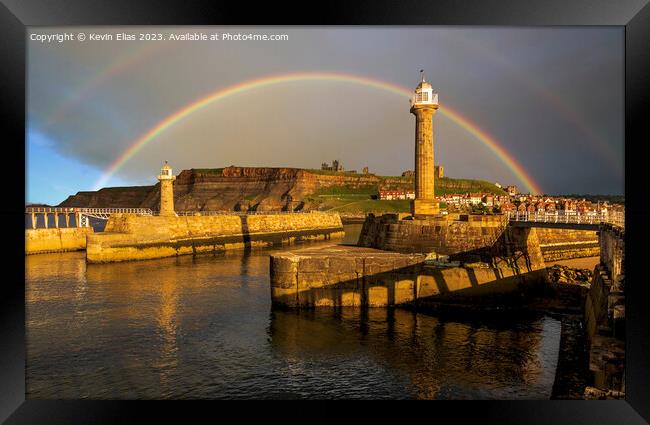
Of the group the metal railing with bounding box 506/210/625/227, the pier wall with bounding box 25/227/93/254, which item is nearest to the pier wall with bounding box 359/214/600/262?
the metal railing with bounding box 506/210/625/227

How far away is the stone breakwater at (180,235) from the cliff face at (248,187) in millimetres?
63213

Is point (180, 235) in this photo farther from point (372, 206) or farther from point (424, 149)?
point (372, 206)

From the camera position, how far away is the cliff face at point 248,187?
132125mm

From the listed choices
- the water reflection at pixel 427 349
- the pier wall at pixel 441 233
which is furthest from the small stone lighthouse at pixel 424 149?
the water reflection at pixel 427 349

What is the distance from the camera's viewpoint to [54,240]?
42.3 meters

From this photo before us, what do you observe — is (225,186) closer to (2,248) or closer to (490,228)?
(490,228)

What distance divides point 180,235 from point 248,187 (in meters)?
106

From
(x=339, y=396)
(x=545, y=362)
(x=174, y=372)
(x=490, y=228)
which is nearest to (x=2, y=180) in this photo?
(x=174, y=372)

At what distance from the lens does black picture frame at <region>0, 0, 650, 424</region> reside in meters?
7.82

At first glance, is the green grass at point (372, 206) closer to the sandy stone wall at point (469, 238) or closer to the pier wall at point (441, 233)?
the pier wall at point (441, 233)

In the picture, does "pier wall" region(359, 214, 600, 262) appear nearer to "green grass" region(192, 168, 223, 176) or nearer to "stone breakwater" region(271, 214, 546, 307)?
"stone breakwater" region(271, 214, 546, 307)

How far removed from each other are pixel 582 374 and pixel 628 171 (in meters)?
7.48
